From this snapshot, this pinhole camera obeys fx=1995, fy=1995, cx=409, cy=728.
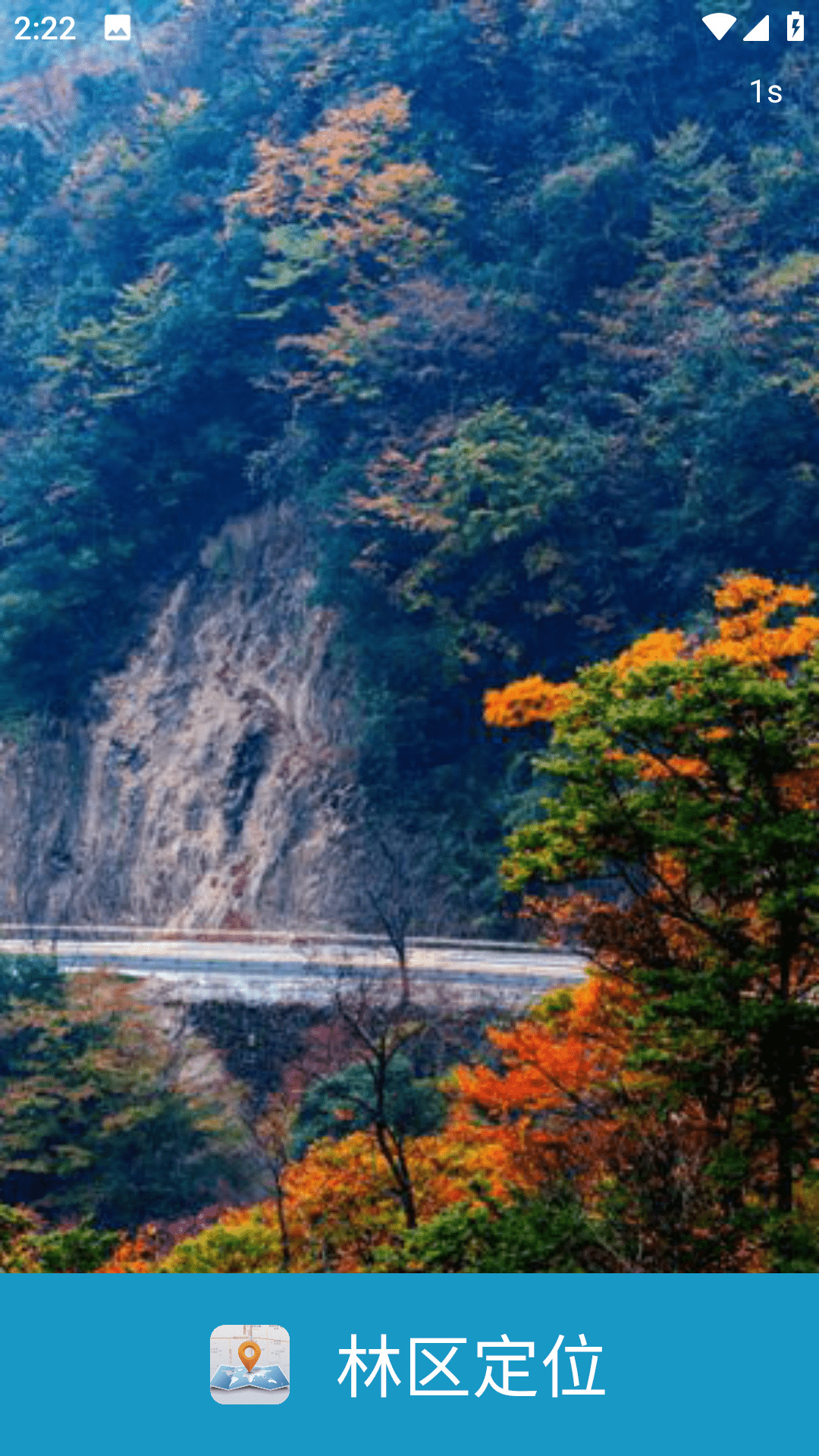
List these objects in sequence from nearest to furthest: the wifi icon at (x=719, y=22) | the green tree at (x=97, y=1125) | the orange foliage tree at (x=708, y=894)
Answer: the orange foliage tree at (x=708, y=894) < the green tree at (x=97, y=1125) < the wifi icon at (x=719, y=22)

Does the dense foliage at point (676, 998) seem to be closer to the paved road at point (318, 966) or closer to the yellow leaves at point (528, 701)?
the yellow leaves at point (528, 701)

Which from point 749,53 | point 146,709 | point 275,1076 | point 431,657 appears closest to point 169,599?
point 146,709

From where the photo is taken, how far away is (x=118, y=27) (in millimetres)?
31422

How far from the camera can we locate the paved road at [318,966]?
3106 cm

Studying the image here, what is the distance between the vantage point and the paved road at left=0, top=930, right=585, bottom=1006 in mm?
31062
